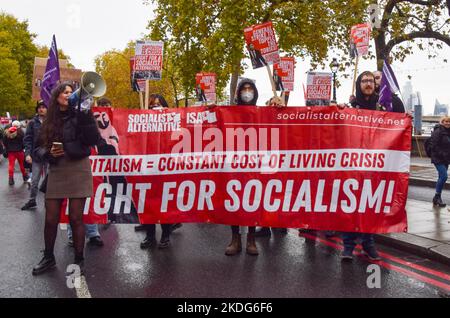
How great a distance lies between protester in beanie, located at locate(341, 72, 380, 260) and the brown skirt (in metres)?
2.97

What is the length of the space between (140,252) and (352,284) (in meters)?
2.57

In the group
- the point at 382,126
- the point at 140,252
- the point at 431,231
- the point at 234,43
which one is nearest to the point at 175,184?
the point at 140,252

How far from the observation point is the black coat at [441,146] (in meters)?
8.46

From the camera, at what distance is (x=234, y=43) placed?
17812 mm

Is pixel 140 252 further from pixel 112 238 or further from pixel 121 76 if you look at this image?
pixel 121 76

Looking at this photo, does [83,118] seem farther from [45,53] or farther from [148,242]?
[45,53]

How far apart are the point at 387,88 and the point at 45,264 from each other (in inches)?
173

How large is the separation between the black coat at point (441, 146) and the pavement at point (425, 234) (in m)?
0.87

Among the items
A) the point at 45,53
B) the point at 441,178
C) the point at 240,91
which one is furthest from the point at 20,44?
the point at 240,91

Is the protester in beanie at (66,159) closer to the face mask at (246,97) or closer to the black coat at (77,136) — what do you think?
the black coat at (77,136)

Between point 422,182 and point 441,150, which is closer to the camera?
point 441,150

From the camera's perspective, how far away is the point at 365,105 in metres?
5.36

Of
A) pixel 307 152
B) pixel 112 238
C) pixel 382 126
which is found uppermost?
pixel 382 126
